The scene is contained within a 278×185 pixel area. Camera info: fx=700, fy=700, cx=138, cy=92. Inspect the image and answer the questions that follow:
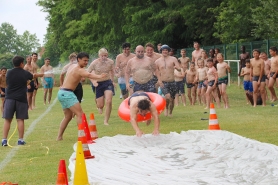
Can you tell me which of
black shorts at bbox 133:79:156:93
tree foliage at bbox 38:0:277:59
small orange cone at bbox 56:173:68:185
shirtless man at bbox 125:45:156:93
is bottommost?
small orange cone at bbox 56:173:68:185

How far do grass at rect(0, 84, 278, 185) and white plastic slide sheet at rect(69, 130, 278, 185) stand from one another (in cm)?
53

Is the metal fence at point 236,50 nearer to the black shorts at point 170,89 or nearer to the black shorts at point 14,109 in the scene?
the black shorts at point 170,89

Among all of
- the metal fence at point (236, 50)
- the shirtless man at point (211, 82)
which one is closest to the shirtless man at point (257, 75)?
the shirtless man at point (211, 82)

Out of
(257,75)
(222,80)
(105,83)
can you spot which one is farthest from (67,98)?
(257,75)

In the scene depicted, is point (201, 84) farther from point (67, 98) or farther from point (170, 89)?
point (67, 98)

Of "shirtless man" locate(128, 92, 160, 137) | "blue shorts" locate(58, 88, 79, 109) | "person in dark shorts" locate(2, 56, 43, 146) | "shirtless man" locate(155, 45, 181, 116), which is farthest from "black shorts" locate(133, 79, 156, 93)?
"person in dark shorts" locate(2, 56, 43, 146)

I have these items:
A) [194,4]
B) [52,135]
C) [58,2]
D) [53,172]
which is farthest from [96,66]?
[58,2]

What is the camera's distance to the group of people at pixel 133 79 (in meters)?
13.7

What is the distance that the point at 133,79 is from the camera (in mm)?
17297

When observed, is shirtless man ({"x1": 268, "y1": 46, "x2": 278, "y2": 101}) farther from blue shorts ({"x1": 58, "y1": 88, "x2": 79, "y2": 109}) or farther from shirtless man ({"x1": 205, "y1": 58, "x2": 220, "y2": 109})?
blue shorts ({"x1": 58, "y1": 88, "x2": 79, "y2": 109})

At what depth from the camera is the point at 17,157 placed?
11836mm

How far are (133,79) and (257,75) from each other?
19.3 ft

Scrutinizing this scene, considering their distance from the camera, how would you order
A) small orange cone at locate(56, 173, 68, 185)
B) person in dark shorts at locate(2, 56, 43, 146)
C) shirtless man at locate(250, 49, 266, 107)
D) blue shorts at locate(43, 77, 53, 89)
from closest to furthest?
small orange cone at locate(56, 173, 68, 185) → person in dark shorts at locate(2, 56, 43, 146) → shirtless man at locate(250, 49, 266, 107) → blue shorts at locate(43, 77, 53, 89)

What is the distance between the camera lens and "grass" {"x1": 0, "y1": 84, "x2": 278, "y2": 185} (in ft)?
33.2
